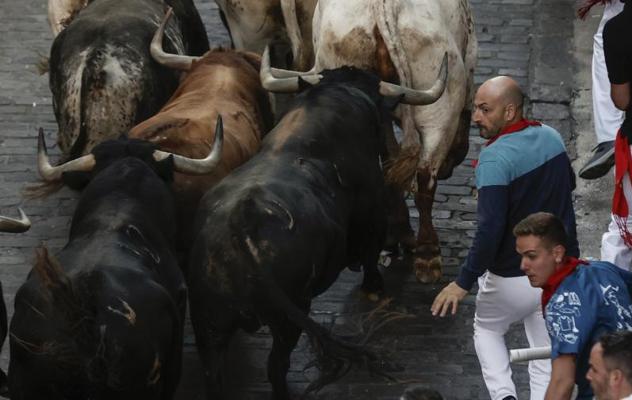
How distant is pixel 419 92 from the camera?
9930 mm

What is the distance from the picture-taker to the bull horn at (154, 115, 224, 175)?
8.89 m

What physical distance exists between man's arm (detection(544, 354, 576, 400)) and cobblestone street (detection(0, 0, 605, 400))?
2160 mm

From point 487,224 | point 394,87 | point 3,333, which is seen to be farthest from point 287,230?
point 394,87

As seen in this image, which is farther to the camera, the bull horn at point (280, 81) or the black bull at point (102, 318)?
the bull horn at point (280, 81)

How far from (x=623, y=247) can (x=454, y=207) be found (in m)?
2.92

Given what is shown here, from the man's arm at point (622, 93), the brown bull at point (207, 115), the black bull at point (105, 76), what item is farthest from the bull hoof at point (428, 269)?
the man's arm at point (622, 93)

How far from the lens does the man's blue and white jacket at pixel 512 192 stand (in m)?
8.10

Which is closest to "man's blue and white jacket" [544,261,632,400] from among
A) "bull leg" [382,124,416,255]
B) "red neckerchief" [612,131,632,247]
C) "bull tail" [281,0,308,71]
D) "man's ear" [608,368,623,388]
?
"man's ear" [608,368,623,388]

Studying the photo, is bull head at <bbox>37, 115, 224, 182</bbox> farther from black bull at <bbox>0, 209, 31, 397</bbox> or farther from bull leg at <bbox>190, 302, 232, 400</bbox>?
bull leg at <bbox>190, 302, 232, 400</bbox>

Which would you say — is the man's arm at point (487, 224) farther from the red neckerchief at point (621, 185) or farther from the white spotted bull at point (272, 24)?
the white spotted bull at point (272, 24)

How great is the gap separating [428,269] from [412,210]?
1.06 meters

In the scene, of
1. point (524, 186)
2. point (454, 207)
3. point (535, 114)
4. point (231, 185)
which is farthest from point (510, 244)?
point (535, 114)

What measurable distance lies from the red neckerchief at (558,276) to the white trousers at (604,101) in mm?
4033

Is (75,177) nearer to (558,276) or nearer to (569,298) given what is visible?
(558,276)
